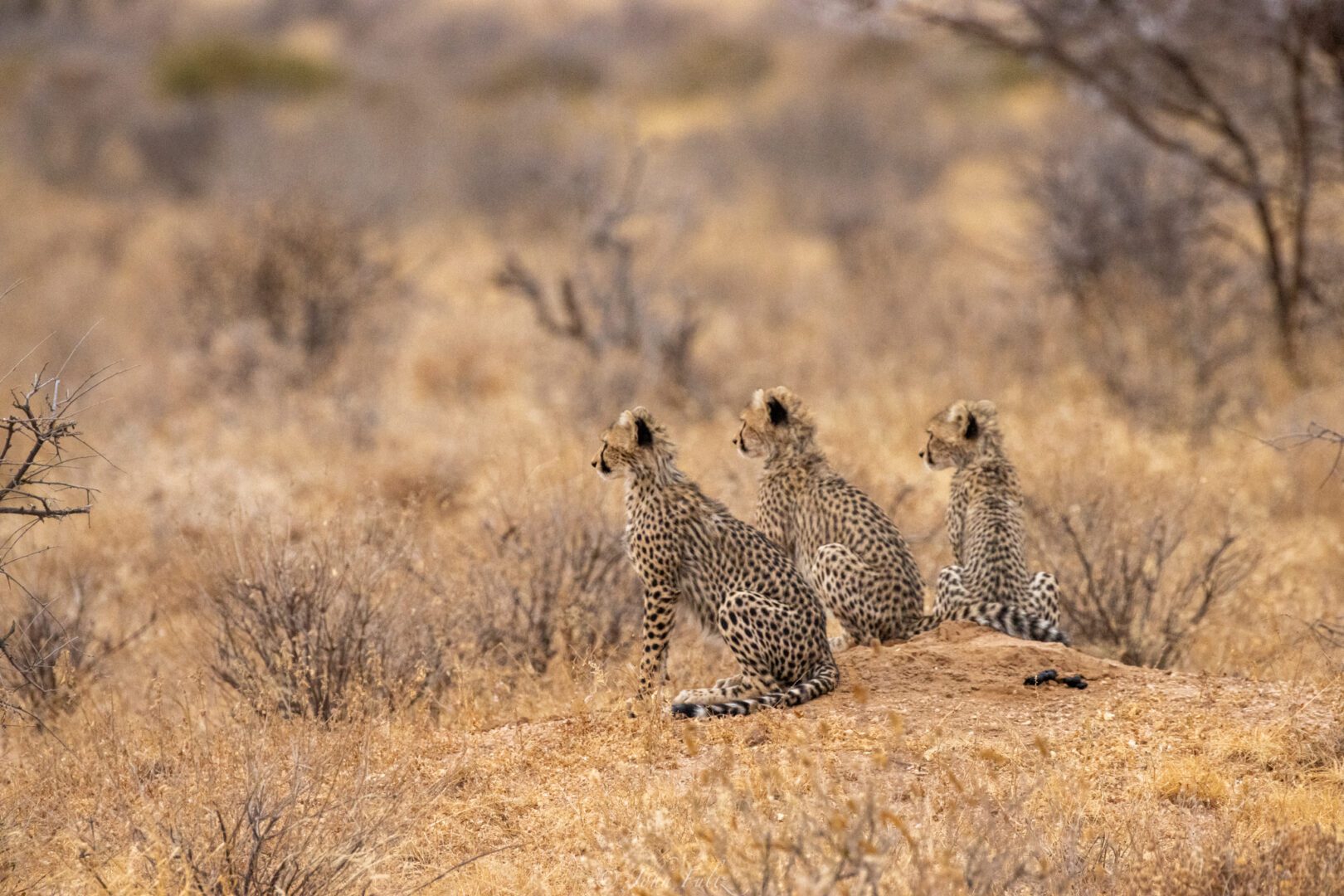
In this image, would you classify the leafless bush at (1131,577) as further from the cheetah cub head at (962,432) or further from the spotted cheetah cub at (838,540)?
the spotted cheetah cub at (838,540)

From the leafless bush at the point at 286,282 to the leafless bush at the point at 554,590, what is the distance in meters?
5.72

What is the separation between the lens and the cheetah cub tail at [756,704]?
4.91 meters

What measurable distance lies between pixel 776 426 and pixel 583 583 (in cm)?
103

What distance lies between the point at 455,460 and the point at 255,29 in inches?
1279

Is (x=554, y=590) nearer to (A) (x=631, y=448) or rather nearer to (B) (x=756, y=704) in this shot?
(A) (x=631, y=448)

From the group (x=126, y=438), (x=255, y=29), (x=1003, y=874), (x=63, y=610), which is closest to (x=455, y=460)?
(x=126, y=438)

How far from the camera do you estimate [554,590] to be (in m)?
6.26

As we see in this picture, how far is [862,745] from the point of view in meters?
4.65

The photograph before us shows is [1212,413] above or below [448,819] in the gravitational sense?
above

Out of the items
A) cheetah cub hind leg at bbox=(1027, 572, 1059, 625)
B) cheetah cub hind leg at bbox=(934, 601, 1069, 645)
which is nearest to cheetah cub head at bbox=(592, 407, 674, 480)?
cheetah cub hind leg at bbox=(934, 601, 1069, 645)

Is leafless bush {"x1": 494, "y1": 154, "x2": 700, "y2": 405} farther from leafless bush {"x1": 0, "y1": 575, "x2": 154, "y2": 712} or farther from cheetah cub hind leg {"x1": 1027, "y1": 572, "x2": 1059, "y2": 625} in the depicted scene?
cheetah cub hind leg {"x1": 1027, "y1": 572, "x2": 1059, "y2": 625}

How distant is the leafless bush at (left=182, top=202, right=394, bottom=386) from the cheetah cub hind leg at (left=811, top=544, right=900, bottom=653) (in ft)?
22.6

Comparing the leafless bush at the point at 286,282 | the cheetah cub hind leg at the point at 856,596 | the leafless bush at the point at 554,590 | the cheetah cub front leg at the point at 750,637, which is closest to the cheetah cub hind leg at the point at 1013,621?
the cheetah cub hind leg at the point at 856,596

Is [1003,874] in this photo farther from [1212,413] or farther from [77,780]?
[1212,413]
